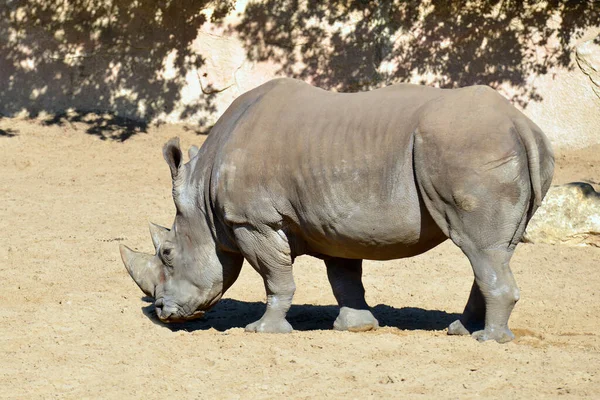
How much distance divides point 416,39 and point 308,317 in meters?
7.79

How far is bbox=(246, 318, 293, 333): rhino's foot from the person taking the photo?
7.02 metres

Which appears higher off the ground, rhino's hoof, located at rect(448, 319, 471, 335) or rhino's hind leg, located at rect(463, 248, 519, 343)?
rhino's hind leg, located at rect(463, 248, 519, 343)

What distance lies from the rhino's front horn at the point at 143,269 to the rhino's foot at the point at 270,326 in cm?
94

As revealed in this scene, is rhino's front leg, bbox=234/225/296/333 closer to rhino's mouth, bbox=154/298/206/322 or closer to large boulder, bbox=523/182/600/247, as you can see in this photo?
rhino's mouth, bbox=154/298/206/322

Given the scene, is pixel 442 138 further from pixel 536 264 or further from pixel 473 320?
pixel 536 264

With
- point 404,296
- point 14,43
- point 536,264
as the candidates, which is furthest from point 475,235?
point 14,43

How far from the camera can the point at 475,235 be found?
20.2 feet

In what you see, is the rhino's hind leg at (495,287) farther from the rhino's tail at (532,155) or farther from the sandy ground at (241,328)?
the rhino's tail at (532,155)

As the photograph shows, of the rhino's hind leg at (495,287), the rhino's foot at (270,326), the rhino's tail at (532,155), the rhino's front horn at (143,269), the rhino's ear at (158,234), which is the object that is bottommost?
the rhino's foot at (270,326)

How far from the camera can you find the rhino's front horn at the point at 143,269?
7.59m

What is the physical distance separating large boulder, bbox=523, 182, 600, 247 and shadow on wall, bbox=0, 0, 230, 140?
21.5 feet

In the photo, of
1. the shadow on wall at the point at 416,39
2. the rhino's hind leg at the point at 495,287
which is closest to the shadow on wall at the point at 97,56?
the shadow on wall at the point at 416,39

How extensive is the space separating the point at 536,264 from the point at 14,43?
9043 millimetres

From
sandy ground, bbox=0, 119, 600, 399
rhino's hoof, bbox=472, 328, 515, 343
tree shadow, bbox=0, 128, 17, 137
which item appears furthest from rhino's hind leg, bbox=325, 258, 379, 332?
tree shadow, bbox=0, 128, 17, 137
